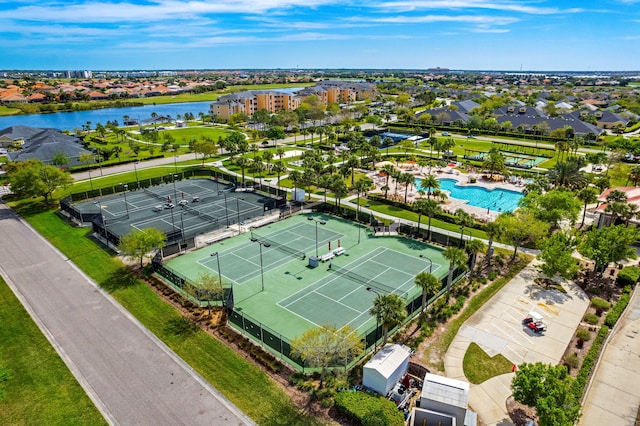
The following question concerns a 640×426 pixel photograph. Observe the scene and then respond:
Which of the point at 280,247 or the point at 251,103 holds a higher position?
the point at 251,103

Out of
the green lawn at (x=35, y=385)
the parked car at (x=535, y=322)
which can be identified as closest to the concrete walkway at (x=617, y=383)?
the parked car at (x=535, y=322)

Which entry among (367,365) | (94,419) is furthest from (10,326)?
(367,365)

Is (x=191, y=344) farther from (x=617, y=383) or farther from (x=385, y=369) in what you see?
(x=617, y=383)

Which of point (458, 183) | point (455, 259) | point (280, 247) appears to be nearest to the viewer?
point (455, 259)

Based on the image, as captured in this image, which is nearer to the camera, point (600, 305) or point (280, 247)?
point (600, 305)

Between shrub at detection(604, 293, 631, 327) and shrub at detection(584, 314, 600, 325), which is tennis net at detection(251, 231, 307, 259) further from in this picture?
shrub at detection(604, 293, 631, 327)

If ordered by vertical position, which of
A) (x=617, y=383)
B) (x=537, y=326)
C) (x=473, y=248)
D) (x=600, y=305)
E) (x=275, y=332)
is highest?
(x=473, y=248)

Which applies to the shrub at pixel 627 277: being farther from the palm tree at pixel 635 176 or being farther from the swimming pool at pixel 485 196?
the palm tree at pixel 635 176

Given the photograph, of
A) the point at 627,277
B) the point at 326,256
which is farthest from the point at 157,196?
the point at 627,277
